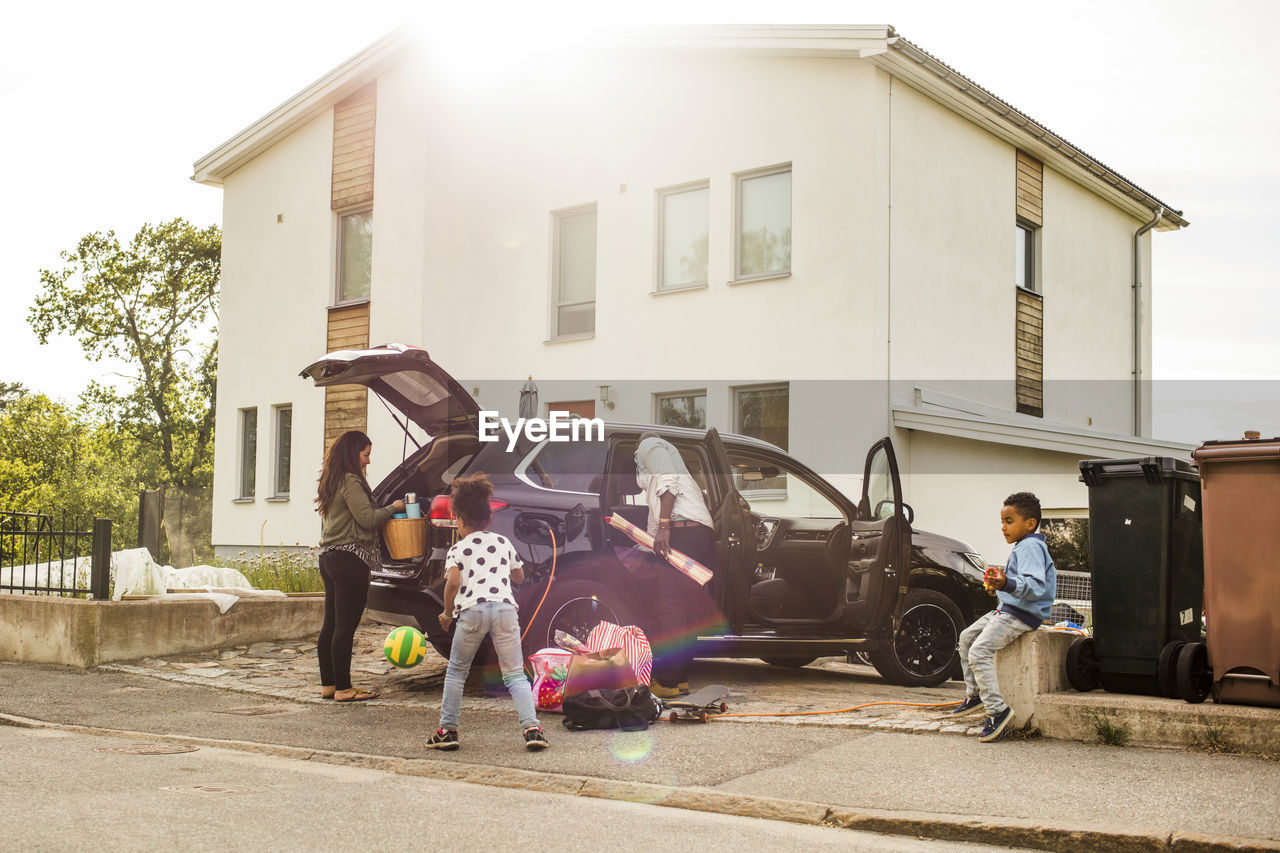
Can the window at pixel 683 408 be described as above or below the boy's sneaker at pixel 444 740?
above

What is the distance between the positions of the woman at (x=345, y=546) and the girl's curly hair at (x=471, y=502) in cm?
154

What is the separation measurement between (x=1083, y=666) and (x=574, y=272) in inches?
501

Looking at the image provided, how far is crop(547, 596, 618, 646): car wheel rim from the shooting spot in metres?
8.11

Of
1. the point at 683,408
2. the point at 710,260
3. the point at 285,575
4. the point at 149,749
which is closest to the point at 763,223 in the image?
the point at 710,260

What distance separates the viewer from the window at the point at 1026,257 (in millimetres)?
19312

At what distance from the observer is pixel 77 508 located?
4512 centimetres

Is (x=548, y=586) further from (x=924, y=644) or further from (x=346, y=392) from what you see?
(x=346, y=392)

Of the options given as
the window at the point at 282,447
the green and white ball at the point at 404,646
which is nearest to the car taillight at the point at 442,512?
the green and white ball at the point at 404,646

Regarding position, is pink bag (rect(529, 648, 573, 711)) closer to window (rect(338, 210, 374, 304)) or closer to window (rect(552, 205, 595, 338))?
window (rect(552, 205, 595, 338))

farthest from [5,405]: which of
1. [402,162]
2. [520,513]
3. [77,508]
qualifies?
[520,513]

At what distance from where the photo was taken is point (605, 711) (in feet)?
23.8

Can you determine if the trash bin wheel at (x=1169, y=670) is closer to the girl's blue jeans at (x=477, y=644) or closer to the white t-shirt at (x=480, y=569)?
the girl's blue jeans at (x=477, y=644)

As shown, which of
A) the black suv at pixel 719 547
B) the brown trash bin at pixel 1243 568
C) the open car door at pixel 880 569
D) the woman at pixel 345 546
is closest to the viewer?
the brown trash bin at pixel 1243 568

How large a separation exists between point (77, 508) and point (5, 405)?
21.0 meters
